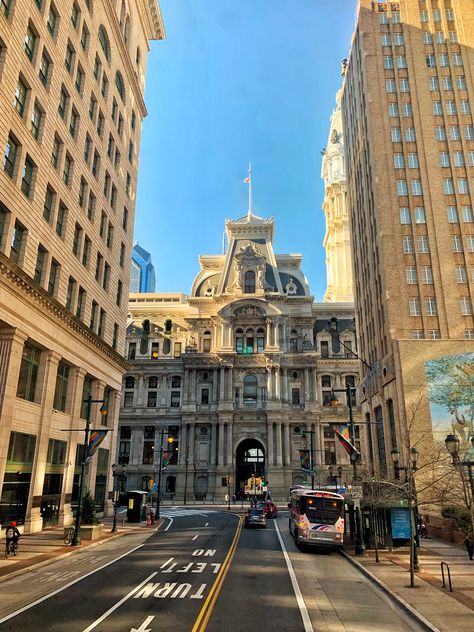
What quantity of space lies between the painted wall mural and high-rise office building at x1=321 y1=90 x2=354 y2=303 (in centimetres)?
5774

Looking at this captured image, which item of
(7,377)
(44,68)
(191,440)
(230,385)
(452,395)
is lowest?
(7,377)

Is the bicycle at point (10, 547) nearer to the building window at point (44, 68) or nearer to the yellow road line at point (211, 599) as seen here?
the yellow road line at point (211, 599)

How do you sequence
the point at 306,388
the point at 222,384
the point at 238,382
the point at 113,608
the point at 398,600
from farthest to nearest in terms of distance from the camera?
the point at 238,382
the point at 306,388
the point at 222,384
the point at 398,600
the point at 113,608

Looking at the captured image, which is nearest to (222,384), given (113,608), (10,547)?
(10,547)

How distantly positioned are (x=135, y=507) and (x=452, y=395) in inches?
1071

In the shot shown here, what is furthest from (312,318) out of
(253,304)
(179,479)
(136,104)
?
(136,104)

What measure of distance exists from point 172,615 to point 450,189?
46820mm

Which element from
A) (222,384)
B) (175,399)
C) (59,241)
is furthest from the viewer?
(175,399)

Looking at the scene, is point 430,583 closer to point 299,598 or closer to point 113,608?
point 299,598

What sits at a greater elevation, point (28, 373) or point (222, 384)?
point (222, 384)

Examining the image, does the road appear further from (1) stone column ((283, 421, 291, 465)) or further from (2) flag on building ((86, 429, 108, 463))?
(1) stone column ((283, 421, 291, 465))

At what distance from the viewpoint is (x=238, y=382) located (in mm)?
76125

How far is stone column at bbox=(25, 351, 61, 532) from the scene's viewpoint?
2991 cm

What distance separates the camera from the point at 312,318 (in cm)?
7944
